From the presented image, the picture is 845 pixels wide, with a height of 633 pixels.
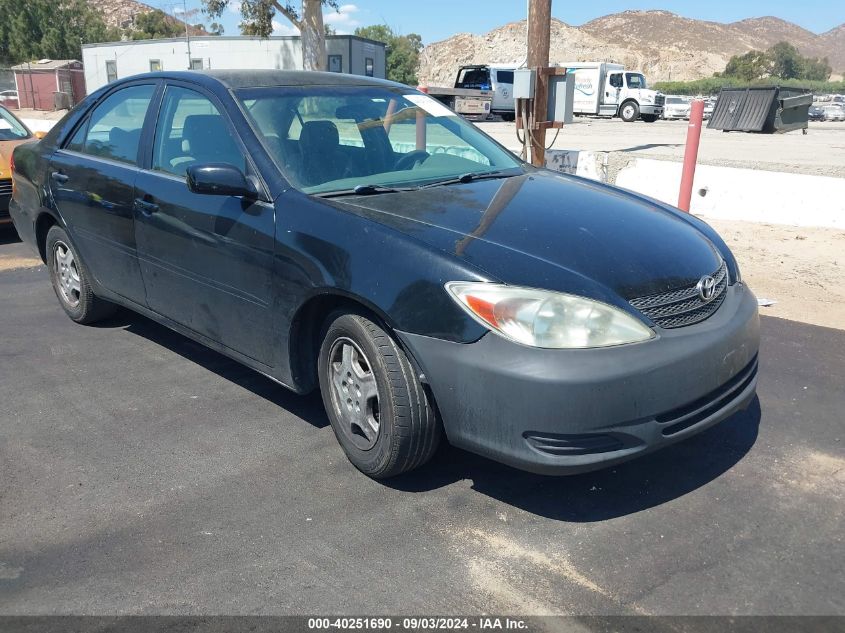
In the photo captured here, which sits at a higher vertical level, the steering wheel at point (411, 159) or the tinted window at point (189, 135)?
the tinted window at point (189, 135)

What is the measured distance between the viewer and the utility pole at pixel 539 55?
877 cm

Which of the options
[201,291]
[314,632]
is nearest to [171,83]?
[201,291]

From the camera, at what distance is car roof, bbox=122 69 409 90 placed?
3.98m

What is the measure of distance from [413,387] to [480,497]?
0.61m

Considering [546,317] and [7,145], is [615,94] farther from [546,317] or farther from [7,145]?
[546,317]

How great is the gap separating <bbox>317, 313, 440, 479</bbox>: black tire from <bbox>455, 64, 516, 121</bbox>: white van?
3044 centimetres

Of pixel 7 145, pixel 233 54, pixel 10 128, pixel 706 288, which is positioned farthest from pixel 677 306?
pixel 233 54

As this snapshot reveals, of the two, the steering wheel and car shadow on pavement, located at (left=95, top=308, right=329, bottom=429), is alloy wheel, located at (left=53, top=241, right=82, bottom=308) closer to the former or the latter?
car shadow on pavement, located at (left=95, top=308, right=329, bottom=429)

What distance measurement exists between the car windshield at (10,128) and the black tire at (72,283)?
3.78 metres

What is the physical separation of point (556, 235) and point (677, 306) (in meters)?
0.55

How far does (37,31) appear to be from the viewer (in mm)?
68188

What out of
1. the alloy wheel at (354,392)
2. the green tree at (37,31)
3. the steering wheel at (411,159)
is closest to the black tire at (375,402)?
the alloy wheel at (354,392)

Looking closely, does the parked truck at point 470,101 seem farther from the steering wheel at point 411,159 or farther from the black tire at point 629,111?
the steering wheel at point 411,159

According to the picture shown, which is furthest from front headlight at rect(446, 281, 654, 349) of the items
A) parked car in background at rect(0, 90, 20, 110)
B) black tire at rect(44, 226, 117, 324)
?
parked car in background at rect(0, 90, 20, 110)
